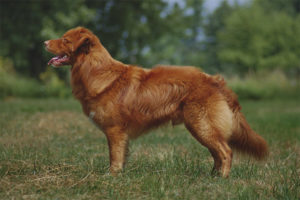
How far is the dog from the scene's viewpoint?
13.9 feet

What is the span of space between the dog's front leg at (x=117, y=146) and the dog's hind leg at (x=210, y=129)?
788 millimetres

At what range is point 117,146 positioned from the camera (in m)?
4.27

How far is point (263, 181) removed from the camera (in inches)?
159

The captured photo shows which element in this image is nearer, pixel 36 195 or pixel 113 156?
pixel 36 195

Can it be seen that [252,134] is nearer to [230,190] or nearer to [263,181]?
[263,181]

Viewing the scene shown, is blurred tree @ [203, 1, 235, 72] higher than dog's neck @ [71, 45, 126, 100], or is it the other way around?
blurred tree @ [203, 1, 235, 72]

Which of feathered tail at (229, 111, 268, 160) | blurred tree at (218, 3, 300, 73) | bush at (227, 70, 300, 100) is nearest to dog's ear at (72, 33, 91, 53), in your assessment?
feathered tail at (229, 111, 268, 160)

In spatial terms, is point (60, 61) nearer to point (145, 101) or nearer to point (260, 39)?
point (145, 101)

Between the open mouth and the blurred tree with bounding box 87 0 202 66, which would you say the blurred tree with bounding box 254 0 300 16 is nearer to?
the blurred tree with bounding box 87 0 202 66

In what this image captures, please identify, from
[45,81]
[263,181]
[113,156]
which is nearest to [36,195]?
[113,156]

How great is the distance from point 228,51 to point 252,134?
3542 centimetres

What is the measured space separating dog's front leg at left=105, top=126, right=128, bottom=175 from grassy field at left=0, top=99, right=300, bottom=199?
0.12 metres

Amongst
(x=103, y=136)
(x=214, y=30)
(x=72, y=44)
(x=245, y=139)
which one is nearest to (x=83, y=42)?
(x=72, y=44)

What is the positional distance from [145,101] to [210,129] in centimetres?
84
